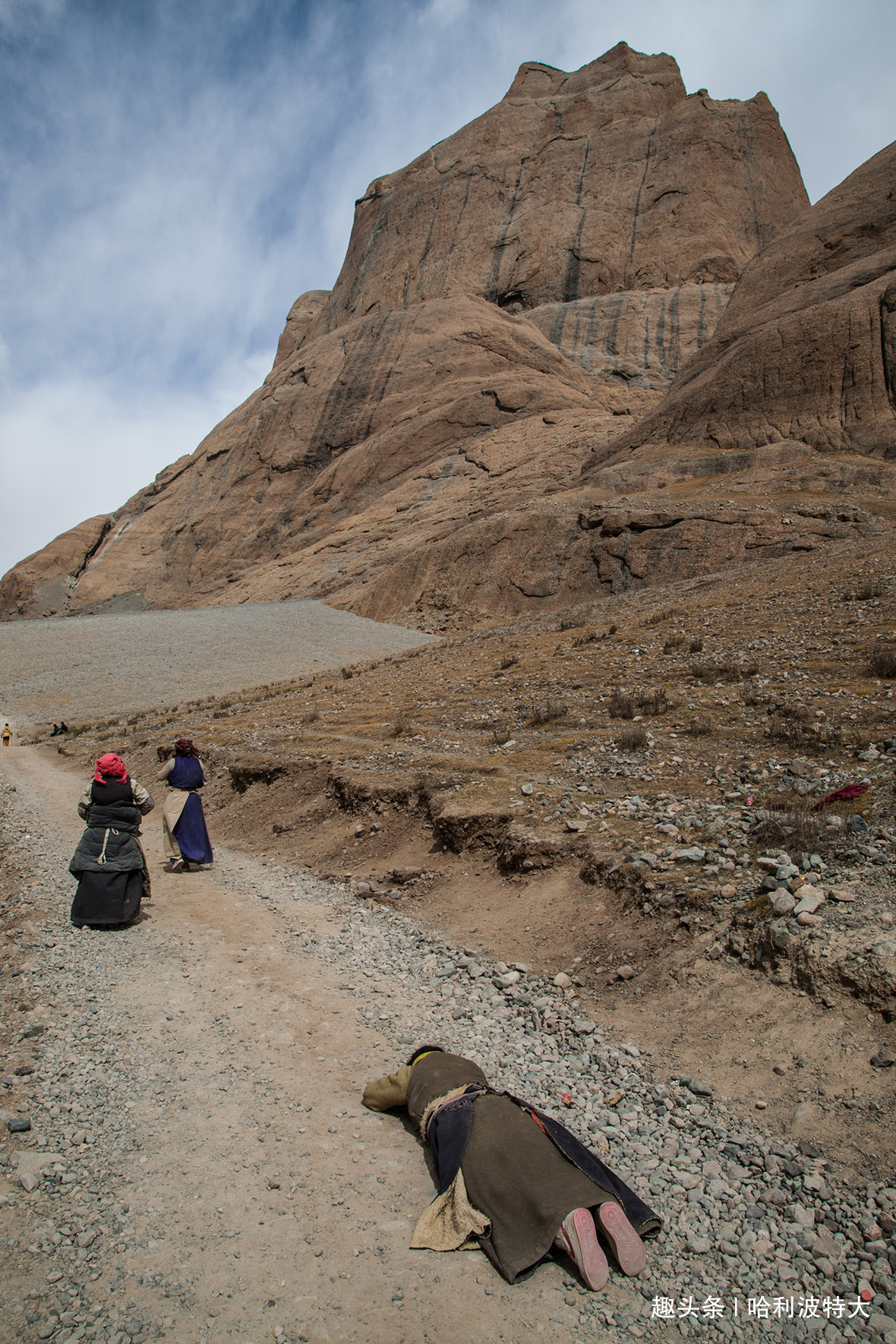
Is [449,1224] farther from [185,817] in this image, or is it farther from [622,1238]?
[185,817]

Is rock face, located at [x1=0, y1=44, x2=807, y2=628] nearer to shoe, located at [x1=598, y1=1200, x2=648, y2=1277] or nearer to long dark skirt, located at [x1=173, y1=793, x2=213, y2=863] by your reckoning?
long dark skirt, located at [x1=173, y1=793, x2=213, y2=863]

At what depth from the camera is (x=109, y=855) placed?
22.0ft

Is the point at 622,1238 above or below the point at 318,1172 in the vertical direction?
below

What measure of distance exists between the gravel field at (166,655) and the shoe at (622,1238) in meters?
23.0

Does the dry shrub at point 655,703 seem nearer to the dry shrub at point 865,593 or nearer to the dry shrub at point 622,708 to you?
the dry shrub at point 622,708

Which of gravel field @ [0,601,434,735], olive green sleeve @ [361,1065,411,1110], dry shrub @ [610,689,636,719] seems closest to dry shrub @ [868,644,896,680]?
dry shrub @ [610,689,636,719]

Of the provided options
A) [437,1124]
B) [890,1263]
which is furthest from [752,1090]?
[437,1124]

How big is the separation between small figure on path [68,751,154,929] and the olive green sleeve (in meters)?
3.47

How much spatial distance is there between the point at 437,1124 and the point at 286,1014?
1776 millimetres

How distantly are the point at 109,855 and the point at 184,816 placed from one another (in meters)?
2.00

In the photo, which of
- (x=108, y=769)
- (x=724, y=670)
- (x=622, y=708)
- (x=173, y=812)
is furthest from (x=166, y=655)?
(x=108, y=769)

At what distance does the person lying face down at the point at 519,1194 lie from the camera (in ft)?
9.84

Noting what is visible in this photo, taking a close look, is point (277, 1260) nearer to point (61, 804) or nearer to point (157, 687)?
point (61, 804)

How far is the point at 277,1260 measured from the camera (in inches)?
117
